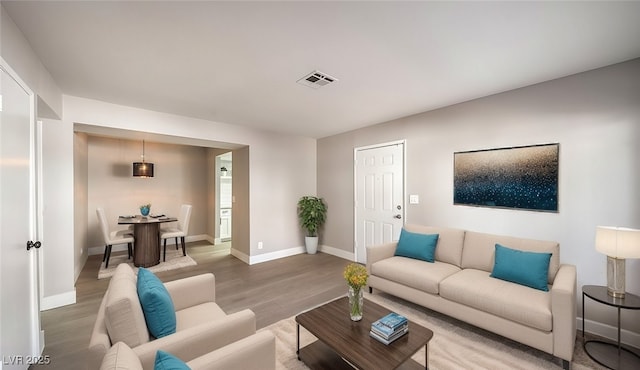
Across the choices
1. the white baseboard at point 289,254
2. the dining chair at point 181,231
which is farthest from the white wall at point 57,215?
the white baseboard at point 289,254

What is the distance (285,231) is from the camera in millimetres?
5156

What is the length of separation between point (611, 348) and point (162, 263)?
579 cm

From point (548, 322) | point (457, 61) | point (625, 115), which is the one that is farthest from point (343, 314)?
point (625, 115)

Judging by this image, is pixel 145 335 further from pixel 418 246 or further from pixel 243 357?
pixel 418 246

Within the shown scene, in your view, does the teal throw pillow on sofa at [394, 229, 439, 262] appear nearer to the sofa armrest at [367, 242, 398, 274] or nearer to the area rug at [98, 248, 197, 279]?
the sofa armrest at [367, 242, 398, 274]

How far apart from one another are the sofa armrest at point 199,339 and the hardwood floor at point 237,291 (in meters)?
1.15

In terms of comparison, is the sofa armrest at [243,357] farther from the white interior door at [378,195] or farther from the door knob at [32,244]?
the white interior door at [378,195]

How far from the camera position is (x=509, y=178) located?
9.49ft

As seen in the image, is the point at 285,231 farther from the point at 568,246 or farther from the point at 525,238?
the point at 568,246

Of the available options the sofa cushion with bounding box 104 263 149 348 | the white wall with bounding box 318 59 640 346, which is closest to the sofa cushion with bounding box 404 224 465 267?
the white wall with bounding box 318 59 640 346

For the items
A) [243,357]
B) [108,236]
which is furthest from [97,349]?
[108,236]

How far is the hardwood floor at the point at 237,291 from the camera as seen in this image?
2303mm

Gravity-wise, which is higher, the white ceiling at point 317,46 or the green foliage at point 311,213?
the white ceiling at point 317,46

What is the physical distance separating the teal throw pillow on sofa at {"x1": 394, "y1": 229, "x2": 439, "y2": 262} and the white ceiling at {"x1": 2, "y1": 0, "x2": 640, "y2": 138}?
1.73 metres
